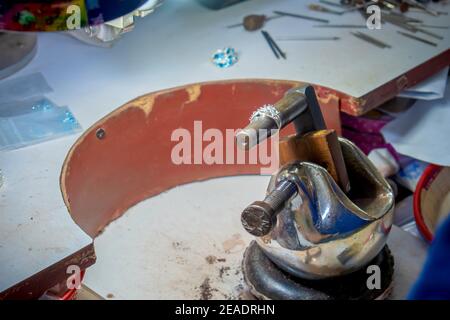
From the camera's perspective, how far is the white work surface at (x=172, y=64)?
92cm

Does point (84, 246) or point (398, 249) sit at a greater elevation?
point (84, 246)

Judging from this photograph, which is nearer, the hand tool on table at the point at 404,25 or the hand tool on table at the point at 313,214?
the hand tool on table at the point at 313,214

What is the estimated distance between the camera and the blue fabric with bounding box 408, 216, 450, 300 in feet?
1.23

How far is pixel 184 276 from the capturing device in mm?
998

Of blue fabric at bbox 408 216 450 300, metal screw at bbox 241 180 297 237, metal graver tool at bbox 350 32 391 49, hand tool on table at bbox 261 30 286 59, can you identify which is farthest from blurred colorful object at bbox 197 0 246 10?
blue fabric at bbox 408 216 450 300

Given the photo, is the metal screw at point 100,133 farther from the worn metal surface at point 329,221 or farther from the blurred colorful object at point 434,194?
the blurred colorful object at point 434,194

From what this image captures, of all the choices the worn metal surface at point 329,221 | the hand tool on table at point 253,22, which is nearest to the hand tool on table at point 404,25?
the hand tool on table at point 253,22

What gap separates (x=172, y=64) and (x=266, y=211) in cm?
58

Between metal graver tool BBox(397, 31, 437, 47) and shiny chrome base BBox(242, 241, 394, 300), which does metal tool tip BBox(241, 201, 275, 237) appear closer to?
shiny chrome base BBox(242, 241, 394, 300)

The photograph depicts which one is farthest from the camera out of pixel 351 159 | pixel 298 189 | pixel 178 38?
pixel 178 38

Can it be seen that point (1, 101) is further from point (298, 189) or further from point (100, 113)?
point (298, 189)

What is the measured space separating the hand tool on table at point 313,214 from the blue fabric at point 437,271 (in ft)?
0.99
